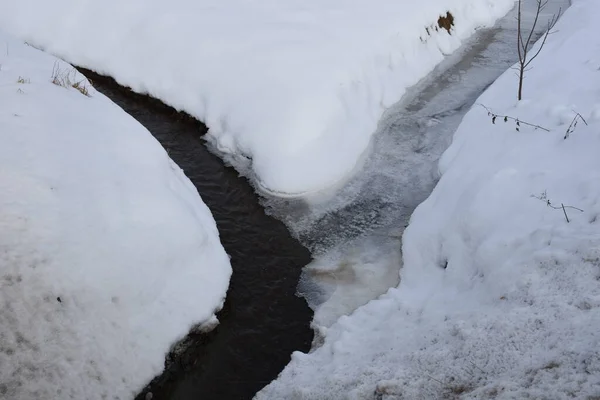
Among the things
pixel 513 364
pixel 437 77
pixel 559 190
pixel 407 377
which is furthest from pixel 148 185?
pixel 437 77

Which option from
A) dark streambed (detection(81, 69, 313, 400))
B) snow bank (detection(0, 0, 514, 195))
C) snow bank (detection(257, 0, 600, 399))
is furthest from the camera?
snow bank (detection(0, 0, 514, 195))

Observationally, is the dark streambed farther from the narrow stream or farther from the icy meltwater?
the icy meltwater

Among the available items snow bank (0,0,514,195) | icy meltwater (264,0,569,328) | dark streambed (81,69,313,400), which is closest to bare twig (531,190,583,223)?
icy meltwater (264,0,569,328)

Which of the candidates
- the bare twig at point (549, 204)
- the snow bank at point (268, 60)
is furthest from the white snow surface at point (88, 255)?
the bare twig at point (549, 204)

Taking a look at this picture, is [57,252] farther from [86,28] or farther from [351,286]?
[86,28]

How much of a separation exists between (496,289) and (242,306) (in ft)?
8.69

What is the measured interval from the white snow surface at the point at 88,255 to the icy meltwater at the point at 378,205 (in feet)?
4.11

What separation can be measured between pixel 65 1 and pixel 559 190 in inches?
420

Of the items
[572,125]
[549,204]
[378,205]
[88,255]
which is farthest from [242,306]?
[572,125]

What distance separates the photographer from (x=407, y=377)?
3592mm

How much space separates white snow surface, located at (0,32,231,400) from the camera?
3826 millimetres

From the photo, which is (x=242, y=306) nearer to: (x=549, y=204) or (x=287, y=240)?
(x=287, y=240)

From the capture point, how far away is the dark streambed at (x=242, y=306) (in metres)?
4.53

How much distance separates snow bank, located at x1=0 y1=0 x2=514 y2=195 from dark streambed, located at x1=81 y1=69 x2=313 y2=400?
1.80 ft
